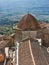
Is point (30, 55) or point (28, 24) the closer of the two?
point (30, 55)

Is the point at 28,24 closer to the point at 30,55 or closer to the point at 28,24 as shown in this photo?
the point at 28,24

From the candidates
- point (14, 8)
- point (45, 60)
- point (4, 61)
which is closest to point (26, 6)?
point (14, 8)

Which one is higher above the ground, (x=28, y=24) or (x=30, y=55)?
(x=30, y=55)

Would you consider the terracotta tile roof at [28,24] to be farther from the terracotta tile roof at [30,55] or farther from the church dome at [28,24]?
the terracotta tile roof at [30,55]

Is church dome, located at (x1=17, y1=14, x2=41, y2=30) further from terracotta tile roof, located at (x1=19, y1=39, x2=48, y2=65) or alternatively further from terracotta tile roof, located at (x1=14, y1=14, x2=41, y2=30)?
terracotta tile roof, located at (x1=19, y1=39, x2=48, y2=65)

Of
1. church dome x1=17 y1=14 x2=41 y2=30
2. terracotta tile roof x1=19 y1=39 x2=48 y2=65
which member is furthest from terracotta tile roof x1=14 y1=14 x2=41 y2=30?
terracotta tile roof x1=19 y1=39 x2=48 y2=65

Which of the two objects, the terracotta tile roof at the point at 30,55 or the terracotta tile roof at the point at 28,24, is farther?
the terracotta tile roof at the point at 28,24

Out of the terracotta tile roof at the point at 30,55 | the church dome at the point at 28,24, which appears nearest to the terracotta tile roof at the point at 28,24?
the church dome at the point at 28,24

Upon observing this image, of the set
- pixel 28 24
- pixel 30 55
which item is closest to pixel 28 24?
pixel 28 24

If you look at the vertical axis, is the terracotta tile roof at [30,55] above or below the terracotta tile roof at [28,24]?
above
